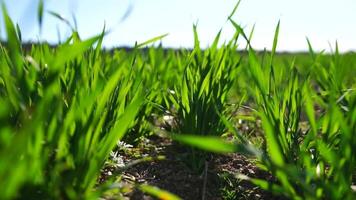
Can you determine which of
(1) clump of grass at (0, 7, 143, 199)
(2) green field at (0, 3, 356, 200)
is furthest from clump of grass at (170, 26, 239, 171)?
(1) clump of grass at (0, 7, 143, 199)

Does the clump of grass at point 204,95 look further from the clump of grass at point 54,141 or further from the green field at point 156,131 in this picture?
the clump of grass at point 54,141

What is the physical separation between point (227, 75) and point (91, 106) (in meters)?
0.75

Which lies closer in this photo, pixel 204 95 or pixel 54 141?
pixel 54 141

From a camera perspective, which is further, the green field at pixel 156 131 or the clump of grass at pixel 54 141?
the green field at pixel 156 131

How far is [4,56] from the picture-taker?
127 cm

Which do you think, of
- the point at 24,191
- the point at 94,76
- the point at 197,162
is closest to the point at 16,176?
the point at 24,191

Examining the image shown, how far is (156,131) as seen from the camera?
85cm

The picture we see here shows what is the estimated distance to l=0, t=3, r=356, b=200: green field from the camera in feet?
2.62

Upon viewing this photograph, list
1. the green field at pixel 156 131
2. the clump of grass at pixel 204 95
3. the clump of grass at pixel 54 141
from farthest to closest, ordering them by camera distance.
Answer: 1. the clump of grass at pixel 204 95
2. the green field at pixel 156 131
3. the clump of grass at pixel 54 141

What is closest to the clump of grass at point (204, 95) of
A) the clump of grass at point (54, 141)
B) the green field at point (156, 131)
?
the green field at point (156, 131)

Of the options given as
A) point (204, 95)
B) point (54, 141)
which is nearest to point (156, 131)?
point (54, 141)

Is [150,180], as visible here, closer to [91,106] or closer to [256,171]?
[256,171]

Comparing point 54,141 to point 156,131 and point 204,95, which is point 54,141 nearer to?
point 156,131

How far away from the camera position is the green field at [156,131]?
0.80 m
